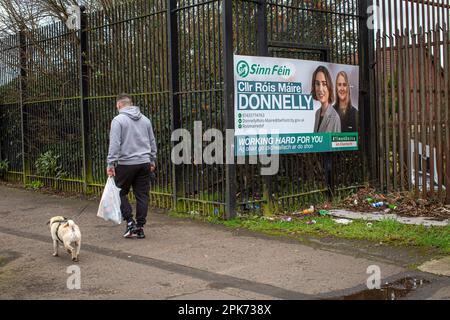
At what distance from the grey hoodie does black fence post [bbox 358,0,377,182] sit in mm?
4457

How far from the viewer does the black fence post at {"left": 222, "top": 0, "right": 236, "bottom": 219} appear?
26.4 ft

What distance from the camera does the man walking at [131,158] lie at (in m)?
7.25

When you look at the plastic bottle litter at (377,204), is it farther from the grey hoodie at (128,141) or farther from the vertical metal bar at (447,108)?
the grey hoodie at (128,141)

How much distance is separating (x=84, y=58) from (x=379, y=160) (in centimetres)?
563

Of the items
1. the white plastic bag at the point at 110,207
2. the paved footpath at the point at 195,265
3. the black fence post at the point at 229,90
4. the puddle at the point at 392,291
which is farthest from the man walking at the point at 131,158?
the puddle at the point at 392,291

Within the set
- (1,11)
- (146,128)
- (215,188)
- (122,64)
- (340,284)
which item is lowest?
(340,284)

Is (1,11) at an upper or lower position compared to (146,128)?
upper

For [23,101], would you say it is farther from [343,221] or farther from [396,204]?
[396,204]

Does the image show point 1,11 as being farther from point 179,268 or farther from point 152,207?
point 179,268

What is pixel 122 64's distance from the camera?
9.88 meters

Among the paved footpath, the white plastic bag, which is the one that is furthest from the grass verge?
the white plastic bag

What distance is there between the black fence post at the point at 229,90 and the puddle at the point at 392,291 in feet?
10.3

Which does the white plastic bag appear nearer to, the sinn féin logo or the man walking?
the man walking

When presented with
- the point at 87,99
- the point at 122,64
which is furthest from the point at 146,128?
the point at 87,99
